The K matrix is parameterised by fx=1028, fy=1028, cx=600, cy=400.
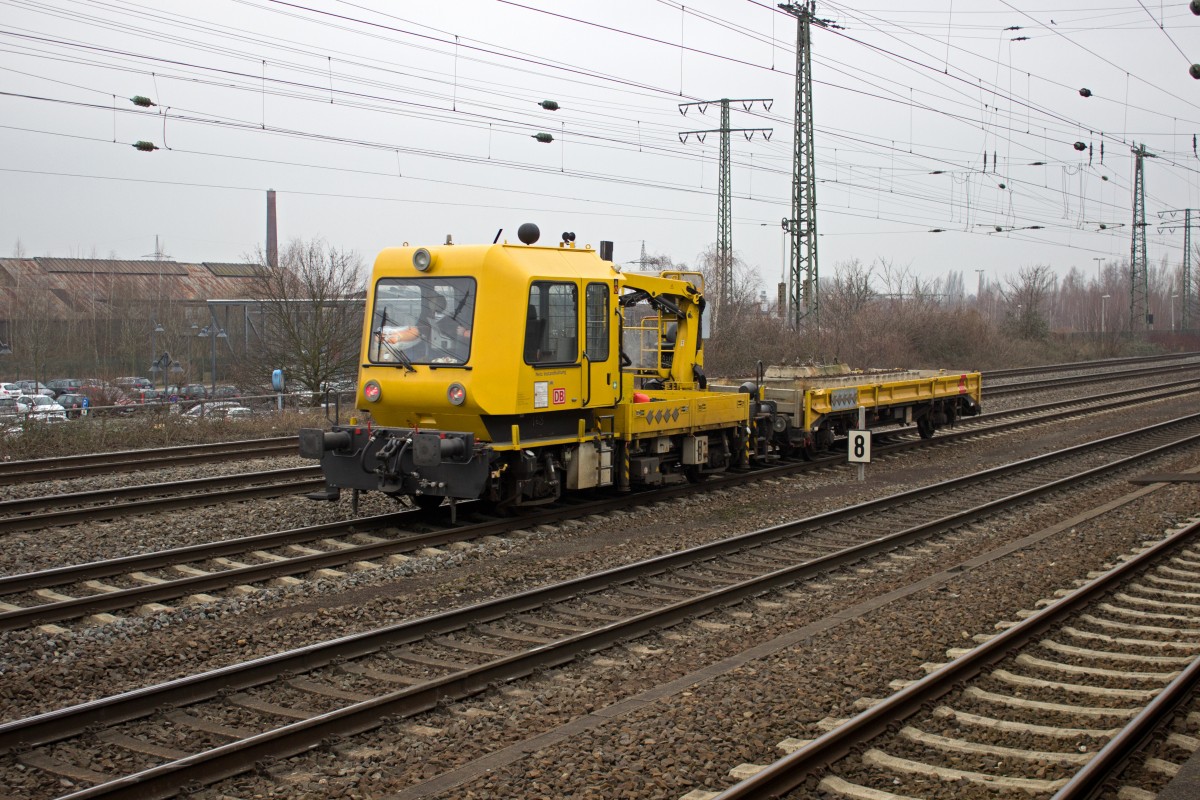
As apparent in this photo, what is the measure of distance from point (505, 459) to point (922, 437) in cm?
1167

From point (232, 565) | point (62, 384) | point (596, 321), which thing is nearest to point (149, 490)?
point (232, 565)

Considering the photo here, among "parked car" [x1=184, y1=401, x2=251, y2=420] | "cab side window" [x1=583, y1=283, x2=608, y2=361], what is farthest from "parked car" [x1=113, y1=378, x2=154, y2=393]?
"cab side window" [x1=583, y1=283, x2=608, y2=361]

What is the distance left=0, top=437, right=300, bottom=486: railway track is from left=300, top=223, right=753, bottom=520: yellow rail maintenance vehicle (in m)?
4.19

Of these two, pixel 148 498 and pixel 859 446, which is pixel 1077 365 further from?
pixel 148 498

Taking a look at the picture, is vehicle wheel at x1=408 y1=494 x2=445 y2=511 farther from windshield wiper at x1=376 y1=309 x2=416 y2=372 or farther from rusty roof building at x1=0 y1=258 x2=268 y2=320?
rusty roof building at x1=0 y1=258 x2=268 y2=320

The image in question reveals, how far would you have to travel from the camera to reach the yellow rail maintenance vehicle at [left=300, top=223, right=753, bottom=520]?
1067cm

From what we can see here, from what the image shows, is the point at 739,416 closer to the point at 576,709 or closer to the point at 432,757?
the point at 576,709

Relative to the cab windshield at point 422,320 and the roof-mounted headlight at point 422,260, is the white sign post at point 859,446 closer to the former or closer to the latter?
the cab windshield at point 422,320

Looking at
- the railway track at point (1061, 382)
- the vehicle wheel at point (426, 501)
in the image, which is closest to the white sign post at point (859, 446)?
the vehicle wheel at point (426, 501)

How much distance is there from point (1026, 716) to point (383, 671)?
399cm

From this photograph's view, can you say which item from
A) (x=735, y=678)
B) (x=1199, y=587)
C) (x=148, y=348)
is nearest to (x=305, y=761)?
(x=735, y=678)

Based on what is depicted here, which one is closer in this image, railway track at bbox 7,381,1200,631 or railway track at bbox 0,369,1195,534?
railway track at bbox 7,381,1200,631

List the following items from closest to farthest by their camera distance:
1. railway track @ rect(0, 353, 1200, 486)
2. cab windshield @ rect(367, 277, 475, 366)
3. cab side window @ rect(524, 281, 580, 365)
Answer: cab windshield @ rect(367, 277, 475, 366)
cab side window @ rect(524, 281, 580, 365)
railway track @ rect(0, 353, 1200, 486)

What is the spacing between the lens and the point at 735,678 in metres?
6.63
